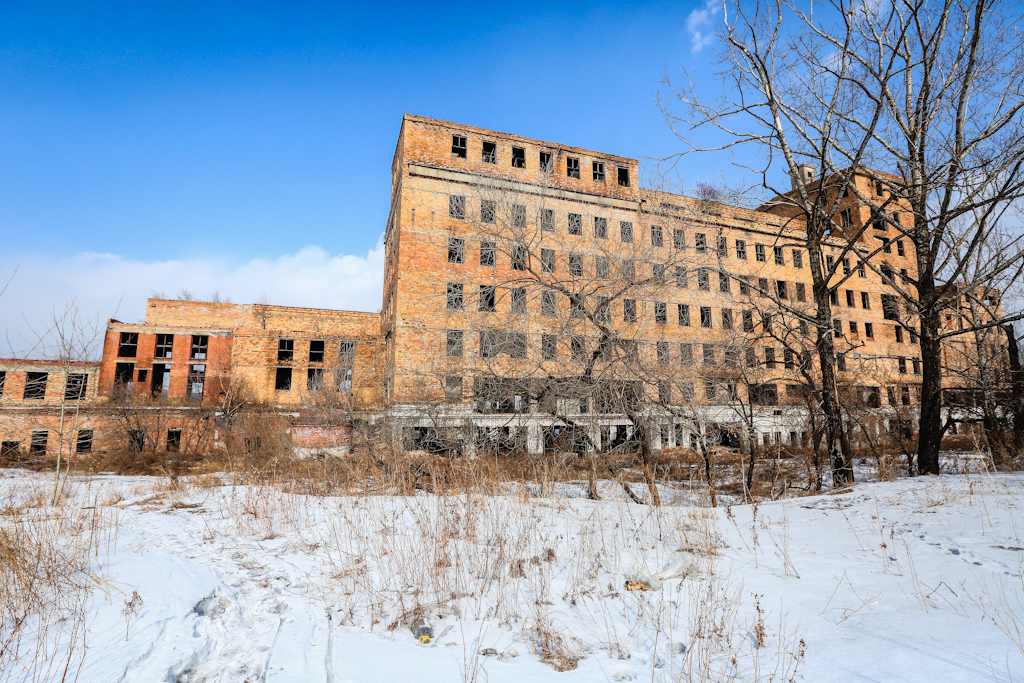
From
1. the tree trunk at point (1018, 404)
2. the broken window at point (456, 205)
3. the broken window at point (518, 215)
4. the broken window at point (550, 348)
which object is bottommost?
the tree trunk at point (1018, 404)

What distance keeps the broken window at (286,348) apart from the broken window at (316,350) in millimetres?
1045

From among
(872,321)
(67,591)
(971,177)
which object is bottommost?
(67,591)

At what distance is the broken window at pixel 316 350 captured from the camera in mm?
30641

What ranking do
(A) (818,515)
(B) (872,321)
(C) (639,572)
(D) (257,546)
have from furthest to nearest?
(B) (872,321)
(A) (818,515)
(D) (257,546)
(C) (639,572)

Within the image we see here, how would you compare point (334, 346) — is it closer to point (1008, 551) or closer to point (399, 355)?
point (399, 355)

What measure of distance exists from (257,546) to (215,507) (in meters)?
2.68

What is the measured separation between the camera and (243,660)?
3.17 meters

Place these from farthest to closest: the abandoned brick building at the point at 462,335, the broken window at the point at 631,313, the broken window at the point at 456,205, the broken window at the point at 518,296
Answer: the broken window at the point at 456,205 < the broken window at the point at 631,313 < the abandoned brick building at the point at 462,335 < the broken window at the point at 518,296

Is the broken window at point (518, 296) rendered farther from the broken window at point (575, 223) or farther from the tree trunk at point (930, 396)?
the broken window at point (575, 223)

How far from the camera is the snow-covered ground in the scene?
3092 millimetres

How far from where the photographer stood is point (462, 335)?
1509 centimetres

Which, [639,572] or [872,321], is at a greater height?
[872,321]

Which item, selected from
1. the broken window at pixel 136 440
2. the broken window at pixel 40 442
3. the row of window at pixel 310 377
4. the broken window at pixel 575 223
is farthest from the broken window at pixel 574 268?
the broken window at pixel 40 442

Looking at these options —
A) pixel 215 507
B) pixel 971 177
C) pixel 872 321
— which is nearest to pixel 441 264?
pixel 215 507
